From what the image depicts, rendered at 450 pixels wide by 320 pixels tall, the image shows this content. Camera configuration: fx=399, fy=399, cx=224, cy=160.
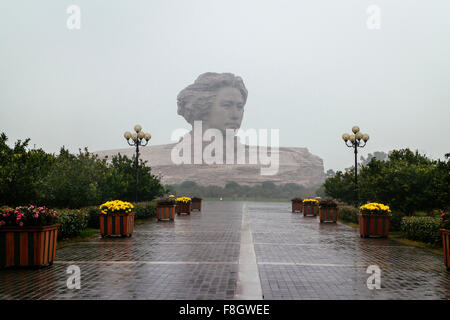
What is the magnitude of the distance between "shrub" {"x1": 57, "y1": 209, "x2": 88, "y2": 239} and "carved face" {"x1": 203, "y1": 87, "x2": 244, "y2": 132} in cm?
8234

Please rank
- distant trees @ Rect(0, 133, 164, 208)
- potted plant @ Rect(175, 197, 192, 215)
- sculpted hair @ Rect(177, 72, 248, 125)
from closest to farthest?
distant trees @ Rect(0, 133, 164, 208)
potted plant @ Rect(175, 197, 192, 215)
sculpted hair @ Rect(177, 72, 248, 125)

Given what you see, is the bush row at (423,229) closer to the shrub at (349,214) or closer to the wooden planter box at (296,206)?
the shrub at (349,214)

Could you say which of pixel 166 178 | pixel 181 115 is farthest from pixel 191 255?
pixel 181 115

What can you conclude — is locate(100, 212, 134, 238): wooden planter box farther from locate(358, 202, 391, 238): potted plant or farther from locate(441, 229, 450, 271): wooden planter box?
locate(441, 229, 450, 271): wooden planter box

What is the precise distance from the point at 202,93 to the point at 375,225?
85.6m

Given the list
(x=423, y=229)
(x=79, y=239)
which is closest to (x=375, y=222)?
(x=423, y=229)

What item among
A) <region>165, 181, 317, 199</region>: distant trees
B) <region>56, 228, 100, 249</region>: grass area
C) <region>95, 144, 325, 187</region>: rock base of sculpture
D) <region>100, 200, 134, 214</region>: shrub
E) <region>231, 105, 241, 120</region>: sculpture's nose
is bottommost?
<region>165, 181, 317, 199</region>: distant trees

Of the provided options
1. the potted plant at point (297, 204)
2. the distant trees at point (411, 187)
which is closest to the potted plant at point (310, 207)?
the potted plant at point (297, 204)

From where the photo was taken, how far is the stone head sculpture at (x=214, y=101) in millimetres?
95500

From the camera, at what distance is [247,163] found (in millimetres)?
93062

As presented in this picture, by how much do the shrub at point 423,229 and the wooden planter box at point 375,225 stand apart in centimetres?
60

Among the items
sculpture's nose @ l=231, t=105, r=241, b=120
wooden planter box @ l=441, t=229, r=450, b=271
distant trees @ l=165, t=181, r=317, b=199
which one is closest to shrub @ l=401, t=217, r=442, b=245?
wooden planter box @ l=441, t=229, r=450, b=271

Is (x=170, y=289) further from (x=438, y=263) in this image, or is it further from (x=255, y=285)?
(x=438, y=263)

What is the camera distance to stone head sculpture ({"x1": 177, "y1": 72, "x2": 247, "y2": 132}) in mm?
95500
